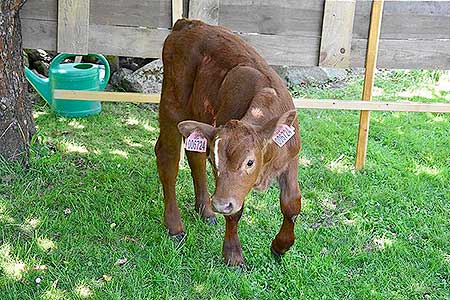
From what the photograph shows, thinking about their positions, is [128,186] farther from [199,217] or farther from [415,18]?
[415,18]

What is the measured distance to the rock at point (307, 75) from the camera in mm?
8109

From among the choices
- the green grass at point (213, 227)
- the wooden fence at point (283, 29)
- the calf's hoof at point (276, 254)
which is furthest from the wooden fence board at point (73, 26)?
the calf's hoof at point (276, 254)

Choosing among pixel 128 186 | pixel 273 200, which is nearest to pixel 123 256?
pixel 128 186

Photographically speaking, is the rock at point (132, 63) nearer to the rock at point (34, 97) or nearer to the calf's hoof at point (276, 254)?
the rock at point (34, 97)

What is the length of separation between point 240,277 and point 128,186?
1635 mm

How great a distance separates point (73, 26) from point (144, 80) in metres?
1.94

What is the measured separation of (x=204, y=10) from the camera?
17.9 ft

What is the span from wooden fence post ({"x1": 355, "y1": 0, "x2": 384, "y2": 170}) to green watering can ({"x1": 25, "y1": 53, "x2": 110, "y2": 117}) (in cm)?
296

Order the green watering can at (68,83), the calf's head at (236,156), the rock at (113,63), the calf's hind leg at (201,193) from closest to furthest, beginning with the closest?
the calf's head at (236,156) < the calf's hind leg at (201,193) < the green watering can at (68,83) < the rock at (113,63)

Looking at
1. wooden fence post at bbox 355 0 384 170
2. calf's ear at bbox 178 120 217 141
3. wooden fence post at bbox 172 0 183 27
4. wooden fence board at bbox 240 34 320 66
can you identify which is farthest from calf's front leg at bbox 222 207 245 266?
wooden fence post at bbox 172 0 183 27

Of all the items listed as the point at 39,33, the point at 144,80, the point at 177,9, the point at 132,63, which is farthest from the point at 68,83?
the point at 177,9

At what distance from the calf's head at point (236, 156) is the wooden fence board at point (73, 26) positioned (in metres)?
2.63

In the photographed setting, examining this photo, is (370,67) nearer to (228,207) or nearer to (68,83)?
(228,207)

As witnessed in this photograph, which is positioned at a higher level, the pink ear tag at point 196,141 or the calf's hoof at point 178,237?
the pink ear tag at point 196,141
